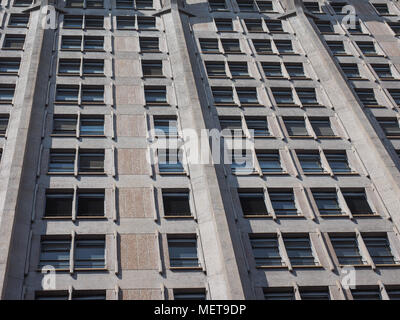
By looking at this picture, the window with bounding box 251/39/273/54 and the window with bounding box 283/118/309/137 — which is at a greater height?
the window with bounding box 251/39/273/54

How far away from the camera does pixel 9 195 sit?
26031 mm

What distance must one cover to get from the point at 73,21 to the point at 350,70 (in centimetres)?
2287

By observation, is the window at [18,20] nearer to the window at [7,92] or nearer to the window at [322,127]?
the window at [7,92]

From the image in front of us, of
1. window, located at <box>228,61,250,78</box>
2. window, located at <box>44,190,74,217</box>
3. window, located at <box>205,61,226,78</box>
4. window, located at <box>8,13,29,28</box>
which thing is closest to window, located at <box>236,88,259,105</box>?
window, located at <box>228,61,250,78</box>

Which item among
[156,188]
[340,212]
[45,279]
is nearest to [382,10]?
[340,212]

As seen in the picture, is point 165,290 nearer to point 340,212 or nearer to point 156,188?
point 156,188

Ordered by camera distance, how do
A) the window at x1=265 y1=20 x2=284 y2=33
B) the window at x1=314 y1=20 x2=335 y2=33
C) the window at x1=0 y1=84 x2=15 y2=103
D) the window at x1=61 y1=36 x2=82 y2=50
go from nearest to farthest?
the window at x1=0 y1=84 x2=15 y2=103 → the window at x1=61 y1=36 x2=82 y2=50 → the window at x1=265 y1=20 x2=284 y2=33 → the window at x1=314 y1=20 x2=335 y2=33

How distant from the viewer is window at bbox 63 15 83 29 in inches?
1643

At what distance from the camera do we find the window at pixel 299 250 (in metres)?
26.1

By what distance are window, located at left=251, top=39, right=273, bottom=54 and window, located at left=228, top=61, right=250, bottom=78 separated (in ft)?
8.48

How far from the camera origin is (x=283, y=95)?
36469 millimetres

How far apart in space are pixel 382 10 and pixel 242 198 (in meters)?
29.1

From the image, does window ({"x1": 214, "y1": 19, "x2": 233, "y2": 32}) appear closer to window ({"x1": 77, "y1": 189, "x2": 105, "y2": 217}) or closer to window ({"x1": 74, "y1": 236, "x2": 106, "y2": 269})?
window ({"x1": 77, "y1": 189, "x2": 105, "y2": 217})

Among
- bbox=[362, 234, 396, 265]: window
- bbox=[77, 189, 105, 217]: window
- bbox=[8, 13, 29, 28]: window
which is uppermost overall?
bbox=[8, 13, 29, 28]: window
